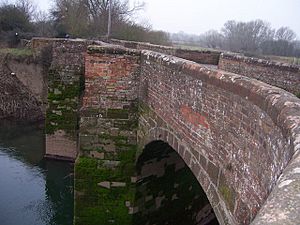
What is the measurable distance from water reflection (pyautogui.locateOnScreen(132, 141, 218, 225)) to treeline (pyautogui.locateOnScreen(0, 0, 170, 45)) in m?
18.3

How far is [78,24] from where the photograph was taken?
27.3 meters

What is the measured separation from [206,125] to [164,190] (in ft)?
15.2

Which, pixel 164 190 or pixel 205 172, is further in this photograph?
pixel 164 190

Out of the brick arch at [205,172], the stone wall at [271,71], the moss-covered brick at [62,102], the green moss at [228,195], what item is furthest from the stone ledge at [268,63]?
the moss-covered brick at [62,102]

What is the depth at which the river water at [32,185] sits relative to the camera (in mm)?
11156

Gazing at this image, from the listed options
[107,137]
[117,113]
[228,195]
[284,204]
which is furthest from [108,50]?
[284,204]

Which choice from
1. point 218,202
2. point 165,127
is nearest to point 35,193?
point 165,127

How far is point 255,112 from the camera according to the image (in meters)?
3.53

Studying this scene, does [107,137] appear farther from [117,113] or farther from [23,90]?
[23,90]

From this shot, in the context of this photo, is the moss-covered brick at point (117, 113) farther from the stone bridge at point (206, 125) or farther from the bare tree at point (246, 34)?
the bare tree at point (246, 34)

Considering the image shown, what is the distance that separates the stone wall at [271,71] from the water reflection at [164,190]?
112 inches

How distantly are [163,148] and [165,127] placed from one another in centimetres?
171

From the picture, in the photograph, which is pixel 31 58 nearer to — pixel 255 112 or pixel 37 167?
pixel 37 167

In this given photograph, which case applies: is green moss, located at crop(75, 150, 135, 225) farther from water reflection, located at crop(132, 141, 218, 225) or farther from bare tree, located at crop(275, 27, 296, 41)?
bare tree, located at crop(275, 27, 296, 41)
